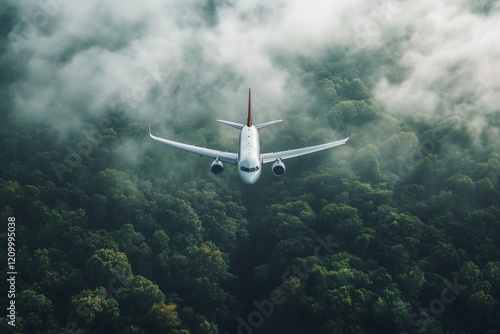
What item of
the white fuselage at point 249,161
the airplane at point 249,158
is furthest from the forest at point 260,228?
the white fuselage at point 249,161

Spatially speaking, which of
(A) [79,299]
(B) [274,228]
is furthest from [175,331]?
(B) [274,228]

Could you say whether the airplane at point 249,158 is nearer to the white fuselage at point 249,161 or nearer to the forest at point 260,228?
the white fuselage at point 249,161

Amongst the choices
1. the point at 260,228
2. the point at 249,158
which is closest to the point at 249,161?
the point at 249,158

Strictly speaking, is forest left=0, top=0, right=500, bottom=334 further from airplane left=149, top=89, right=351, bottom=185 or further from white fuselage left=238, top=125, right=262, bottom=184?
white fuselage left=238, top=125, right=262, bottom=184

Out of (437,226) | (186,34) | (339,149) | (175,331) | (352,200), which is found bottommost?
(175,331)

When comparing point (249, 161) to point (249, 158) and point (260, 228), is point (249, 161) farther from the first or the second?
point (260, 228)

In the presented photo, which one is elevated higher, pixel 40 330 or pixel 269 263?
pixel 269 263

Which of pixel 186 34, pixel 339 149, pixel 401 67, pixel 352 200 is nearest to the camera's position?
pixel 352 200

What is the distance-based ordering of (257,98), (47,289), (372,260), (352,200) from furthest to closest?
1. (257,98)
2. (352,200)
3. (372,260)
4. (47,289)

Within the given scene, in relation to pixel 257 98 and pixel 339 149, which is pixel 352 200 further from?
pixel 257 98
